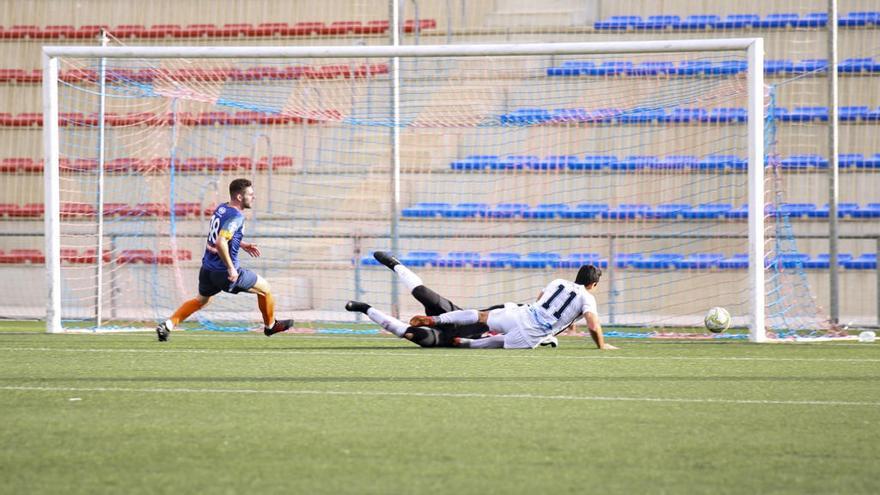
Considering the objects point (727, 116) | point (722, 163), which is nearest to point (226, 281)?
point (722, 163)

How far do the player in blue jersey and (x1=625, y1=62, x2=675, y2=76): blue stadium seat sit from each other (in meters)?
9.57

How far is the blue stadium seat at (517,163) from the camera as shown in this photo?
18531mm

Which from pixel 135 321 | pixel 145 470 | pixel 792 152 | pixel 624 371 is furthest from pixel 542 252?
pixel 145 470

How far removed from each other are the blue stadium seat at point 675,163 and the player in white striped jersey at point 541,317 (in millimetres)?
8362

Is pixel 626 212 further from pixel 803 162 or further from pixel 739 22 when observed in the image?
pixel 739 22

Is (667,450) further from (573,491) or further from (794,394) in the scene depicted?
(794,394)

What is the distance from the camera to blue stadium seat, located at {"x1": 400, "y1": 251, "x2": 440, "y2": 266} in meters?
17.5

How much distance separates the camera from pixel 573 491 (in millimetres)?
4320

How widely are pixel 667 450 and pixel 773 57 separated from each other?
15.8 meters

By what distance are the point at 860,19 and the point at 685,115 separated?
3.59 meters

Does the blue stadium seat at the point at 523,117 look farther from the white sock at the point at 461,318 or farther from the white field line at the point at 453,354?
the white field line at the point at 453,354

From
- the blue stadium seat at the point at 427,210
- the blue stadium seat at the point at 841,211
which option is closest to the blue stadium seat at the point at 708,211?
the blue stadium seat at the point at 841,211

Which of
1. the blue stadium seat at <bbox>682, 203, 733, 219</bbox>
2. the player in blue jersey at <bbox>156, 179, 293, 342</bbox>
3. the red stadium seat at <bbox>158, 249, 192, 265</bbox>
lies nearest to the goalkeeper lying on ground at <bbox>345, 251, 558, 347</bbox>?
the player in blue jersey at <bbox>156, 179, 293, 342</bbox>

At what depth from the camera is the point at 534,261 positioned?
Answer: 17438mm
